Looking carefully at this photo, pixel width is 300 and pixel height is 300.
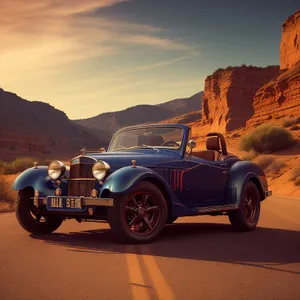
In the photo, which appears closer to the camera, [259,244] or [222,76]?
[259,244]

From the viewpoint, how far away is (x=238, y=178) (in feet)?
35.9

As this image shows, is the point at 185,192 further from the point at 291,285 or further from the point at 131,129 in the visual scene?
the point at 291,285

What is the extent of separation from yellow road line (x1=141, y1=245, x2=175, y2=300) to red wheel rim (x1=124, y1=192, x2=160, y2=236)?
123cm

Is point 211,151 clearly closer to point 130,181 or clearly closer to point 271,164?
point 130,181

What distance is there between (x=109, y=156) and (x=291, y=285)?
431cm

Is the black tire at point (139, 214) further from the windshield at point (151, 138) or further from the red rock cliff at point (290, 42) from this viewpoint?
the red rock cliff at point (290, 42)

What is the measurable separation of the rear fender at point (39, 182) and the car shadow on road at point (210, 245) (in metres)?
0.79

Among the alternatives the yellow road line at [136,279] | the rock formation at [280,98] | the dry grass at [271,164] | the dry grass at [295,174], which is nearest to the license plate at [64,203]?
the yellow road line at [136,279]

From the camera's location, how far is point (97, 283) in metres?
5.75

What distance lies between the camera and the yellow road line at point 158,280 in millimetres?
5211

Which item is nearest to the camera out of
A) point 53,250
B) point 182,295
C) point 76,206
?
point 182,295

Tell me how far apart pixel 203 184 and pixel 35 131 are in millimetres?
111558

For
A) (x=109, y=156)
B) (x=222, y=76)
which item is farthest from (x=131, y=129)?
(x=222, y=76)

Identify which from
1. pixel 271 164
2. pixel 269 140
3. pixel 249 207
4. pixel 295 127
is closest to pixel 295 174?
pixel 271 164
